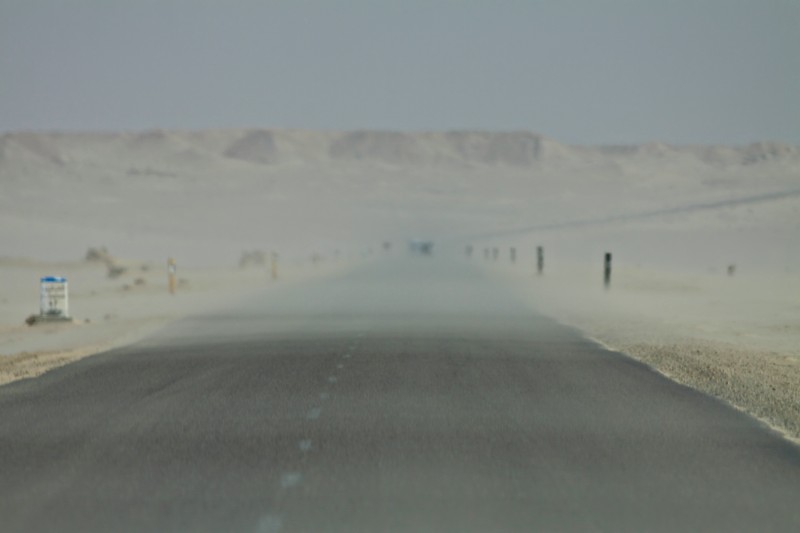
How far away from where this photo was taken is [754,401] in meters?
13.2

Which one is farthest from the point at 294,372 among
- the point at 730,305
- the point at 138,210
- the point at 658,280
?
the point at 138,210

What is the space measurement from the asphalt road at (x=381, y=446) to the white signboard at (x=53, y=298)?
8.82 metres

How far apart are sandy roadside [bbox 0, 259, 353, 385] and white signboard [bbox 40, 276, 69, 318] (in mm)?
386

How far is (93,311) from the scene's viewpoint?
31.4 meters

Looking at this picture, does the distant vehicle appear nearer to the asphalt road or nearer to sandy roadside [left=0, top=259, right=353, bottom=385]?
sandy roadside [left=0, top=259, right=353, bottom=385]

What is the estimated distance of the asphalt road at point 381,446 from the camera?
798 cm

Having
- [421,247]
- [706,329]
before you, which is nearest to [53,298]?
[706,329]

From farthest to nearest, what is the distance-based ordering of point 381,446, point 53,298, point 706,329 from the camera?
1. point 53,298
2. point 706,329
3. point 381,446

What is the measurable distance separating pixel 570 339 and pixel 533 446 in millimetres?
10186

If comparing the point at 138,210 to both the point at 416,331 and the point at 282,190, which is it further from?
the point at 416,331

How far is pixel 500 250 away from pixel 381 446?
3748 inches

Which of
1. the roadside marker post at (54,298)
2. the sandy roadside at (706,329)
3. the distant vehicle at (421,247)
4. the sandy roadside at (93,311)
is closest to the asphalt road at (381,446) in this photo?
the sandy roadside at (706,329)

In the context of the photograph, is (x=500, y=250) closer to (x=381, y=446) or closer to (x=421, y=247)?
(x=421, y=247)

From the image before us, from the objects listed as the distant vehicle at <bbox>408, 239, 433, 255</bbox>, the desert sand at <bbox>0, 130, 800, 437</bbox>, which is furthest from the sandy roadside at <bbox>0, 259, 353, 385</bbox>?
the distant vehicle at <bbox>408, 239, 433, 255</bbox>
